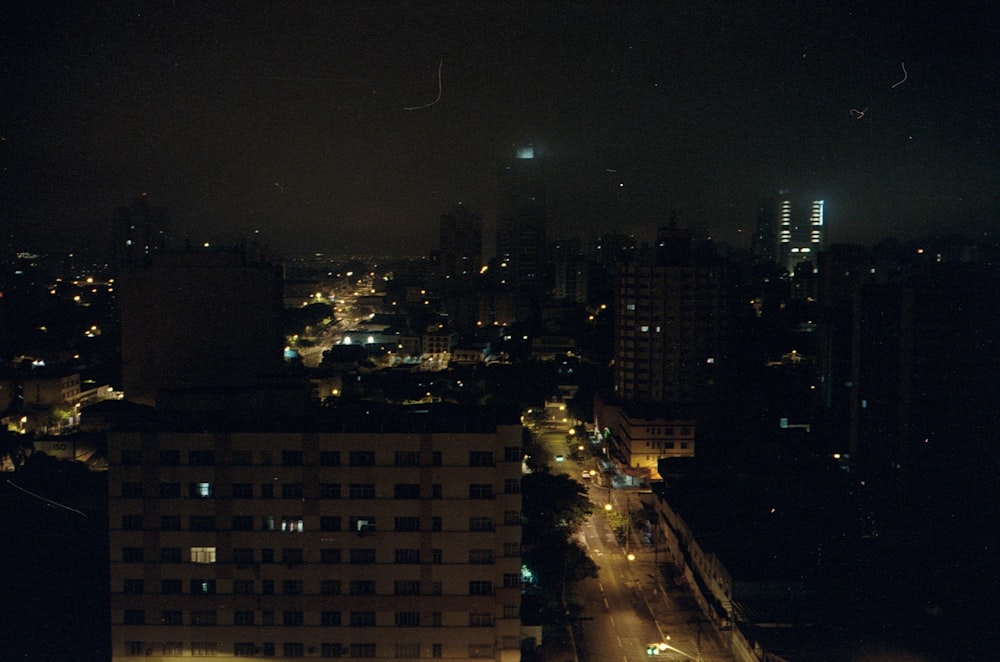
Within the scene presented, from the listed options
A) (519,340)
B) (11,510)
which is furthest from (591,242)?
(11,510)

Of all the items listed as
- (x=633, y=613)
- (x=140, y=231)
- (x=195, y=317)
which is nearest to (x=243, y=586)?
(x=633, y=613)

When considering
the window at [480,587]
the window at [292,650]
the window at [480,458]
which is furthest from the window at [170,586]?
the window at [480,458]

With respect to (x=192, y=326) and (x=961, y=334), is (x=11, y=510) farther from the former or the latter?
(x=961, y=334)

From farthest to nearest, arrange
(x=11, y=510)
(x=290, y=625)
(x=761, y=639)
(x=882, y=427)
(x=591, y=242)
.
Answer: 1. (x=591, y=242)
2. (x=882, y=427)
3. (x=11, y=510)
4. (x=761, y=639)
5. (x=290, y=625)

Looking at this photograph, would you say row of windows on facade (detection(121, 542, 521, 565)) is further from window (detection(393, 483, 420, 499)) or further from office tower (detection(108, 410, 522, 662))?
window (detection(393, 483, 420, 499))

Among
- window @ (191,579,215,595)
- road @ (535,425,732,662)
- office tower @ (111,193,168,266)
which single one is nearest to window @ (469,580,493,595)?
road @ (535,425,732,662)

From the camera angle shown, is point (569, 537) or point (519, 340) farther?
point (519, 340)
